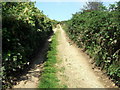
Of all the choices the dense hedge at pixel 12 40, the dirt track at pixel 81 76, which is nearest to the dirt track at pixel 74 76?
the dirt track at pixel 81 76

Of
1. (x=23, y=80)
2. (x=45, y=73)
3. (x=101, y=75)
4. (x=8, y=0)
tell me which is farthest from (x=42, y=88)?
(x=8, y=0)

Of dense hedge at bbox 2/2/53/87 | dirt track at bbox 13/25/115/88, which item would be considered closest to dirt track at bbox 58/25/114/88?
dirt track at bbox 13/25/115/88

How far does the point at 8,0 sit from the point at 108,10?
18.4 ft

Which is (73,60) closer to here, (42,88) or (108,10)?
(108,10)

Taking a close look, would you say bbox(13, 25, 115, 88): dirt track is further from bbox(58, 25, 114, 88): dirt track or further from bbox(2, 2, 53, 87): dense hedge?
bbox(2, 2, 53, 87): dense hedge

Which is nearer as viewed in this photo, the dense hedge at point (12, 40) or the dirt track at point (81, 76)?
the dense hedge at point (12, 40)

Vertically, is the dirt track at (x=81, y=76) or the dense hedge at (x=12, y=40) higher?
the dense hedge at (x=12, y=40)

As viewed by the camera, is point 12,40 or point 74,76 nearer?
point 12,40

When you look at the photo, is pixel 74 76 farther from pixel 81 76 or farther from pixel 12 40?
pixel 12 40

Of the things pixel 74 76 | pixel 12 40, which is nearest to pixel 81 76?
pixel 74 76

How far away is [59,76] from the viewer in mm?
8266

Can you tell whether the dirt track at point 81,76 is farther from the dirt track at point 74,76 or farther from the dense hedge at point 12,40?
the dense hedge at point 12,40

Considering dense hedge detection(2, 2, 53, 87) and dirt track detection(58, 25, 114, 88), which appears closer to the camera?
dense hedge detection(2, 2, 53, 87)

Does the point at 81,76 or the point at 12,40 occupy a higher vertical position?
the point at 12,40
